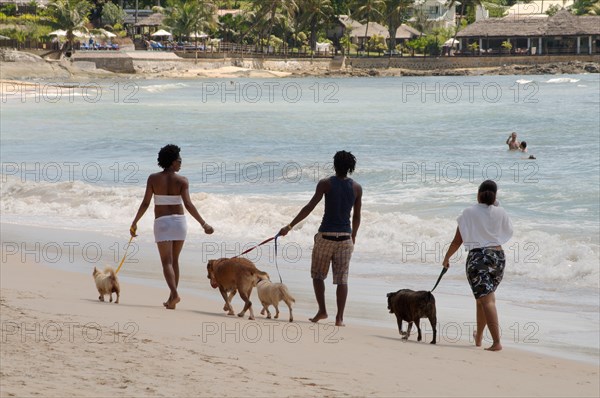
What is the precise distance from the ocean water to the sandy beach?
2.80 feet

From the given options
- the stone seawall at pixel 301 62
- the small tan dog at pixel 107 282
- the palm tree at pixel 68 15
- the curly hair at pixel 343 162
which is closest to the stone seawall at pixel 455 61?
the stone seawall at pixel 301 62

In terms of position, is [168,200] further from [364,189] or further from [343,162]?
[364,189]

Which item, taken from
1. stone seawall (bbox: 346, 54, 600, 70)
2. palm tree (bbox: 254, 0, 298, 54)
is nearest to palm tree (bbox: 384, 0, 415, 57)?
stone seawall (bbox: 346, 54, 600, 70)

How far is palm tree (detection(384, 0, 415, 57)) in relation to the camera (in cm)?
10938

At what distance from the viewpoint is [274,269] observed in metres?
11.6

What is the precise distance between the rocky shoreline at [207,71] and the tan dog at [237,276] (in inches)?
3048

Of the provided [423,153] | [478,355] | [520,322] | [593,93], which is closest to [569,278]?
[520,322]

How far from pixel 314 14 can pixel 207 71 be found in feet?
52.2

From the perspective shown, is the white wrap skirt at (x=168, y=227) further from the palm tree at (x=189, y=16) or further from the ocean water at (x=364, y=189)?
the palm tree at (x=189, y=16)

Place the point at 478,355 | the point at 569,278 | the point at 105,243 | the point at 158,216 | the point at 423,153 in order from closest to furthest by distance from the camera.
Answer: the point at 478,355
the point at 158,216
the point at 569,278
the point at 105,243
the point at 423,153

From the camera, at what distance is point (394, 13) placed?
10900 centimetres

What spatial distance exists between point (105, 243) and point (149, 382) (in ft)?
26.9

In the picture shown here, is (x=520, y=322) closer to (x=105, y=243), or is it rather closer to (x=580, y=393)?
(x=580, y=393)

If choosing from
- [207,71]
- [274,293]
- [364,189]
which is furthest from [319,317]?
[207,71]
